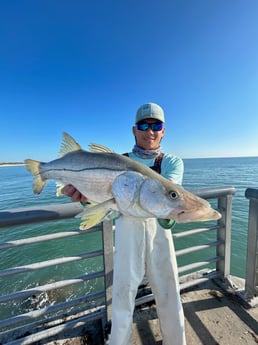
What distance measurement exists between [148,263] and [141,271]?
9 centimetres

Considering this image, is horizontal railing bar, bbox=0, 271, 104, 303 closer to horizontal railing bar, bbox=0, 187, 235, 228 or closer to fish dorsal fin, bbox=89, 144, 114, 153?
horizontal railing bar, bbox=0, 187, 235, 228

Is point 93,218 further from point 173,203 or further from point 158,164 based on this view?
point 158,164

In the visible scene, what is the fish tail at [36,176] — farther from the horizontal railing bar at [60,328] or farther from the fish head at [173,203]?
the horizontal railing bar at [60,328]

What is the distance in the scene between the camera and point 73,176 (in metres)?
1.54

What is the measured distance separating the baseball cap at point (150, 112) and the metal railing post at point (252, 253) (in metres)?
1.41

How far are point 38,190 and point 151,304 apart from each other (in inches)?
76.1

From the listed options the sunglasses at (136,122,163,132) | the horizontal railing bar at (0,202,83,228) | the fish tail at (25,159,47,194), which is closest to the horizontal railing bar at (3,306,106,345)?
the horizontal railing bar at (0,202,83,228)

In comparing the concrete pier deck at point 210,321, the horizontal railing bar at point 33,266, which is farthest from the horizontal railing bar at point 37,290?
the concrete pier deck at point 210,321

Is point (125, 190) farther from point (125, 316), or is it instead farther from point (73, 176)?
point (125, 316)

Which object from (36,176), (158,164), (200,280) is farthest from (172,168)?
(200,280)

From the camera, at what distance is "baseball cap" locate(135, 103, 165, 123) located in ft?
5.85

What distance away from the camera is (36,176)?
6.29 ft

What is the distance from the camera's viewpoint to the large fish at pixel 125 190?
1.15 metres

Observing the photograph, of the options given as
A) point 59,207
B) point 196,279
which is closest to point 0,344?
point 59,207
